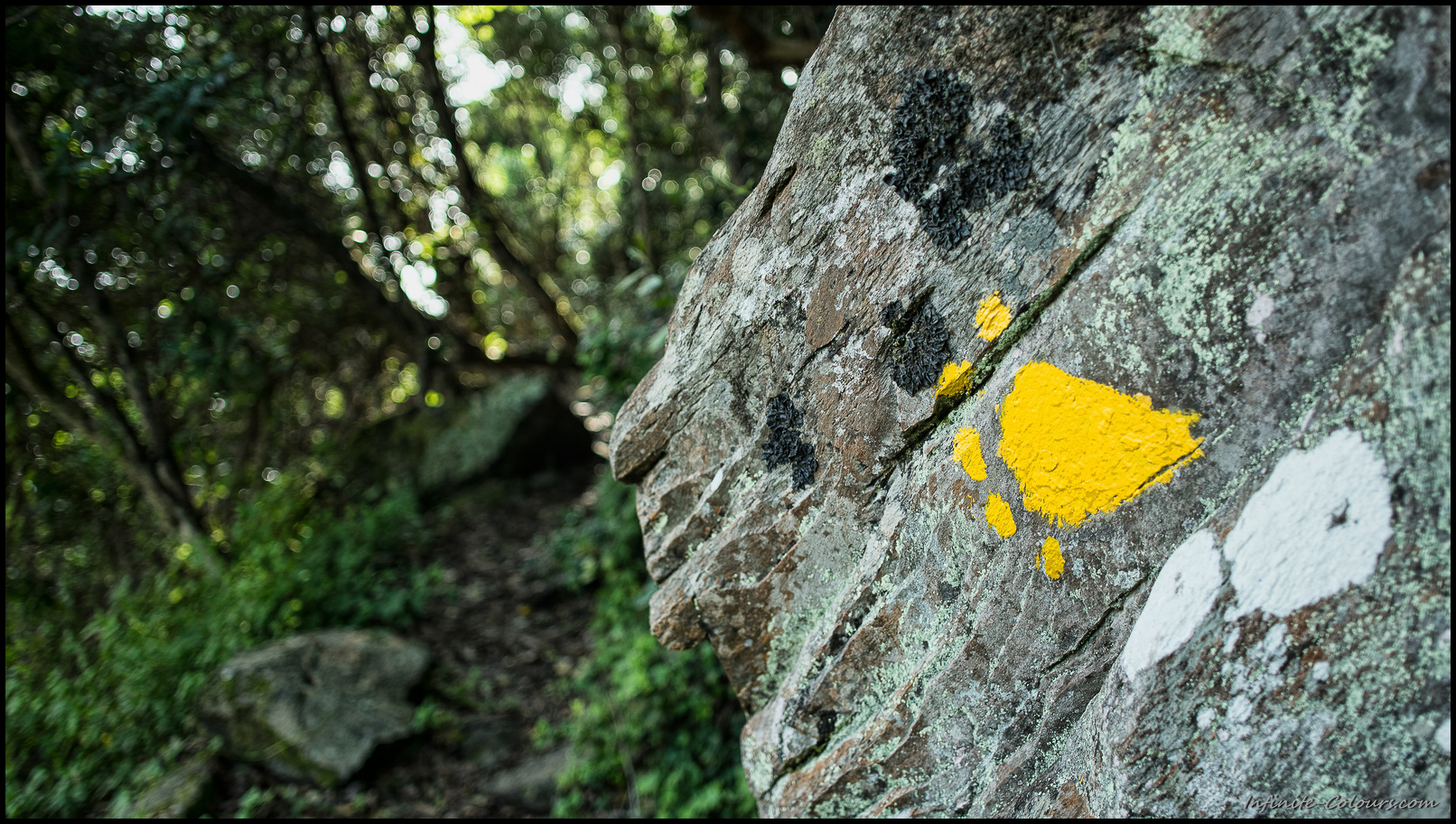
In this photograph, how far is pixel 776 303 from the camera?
6.76 ft

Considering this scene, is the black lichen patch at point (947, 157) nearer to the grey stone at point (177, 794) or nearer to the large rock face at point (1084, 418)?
the large rock face at point (1084, 418)

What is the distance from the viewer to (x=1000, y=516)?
1822 mm

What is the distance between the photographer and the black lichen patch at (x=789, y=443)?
2.11 meters

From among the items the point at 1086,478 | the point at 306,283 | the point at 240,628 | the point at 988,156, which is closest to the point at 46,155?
the point at 306,283

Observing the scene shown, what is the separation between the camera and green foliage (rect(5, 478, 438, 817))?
4.34 m

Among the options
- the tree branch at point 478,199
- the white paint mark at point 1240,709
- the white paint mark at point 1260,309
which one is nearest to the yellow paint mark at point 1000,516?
the white paint mark at point 1240,709

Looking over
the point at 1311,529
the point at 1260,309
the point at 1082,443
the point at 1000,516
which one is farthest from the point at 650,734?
the point at 1260,309

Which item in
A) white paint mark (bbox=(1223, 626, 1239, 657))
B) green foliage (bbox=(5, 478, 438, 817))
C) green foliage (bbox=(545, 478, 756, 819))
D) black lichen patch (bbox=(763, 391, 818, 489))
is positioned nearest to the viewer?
white paint mark (bbox=(1223, 626, 1239, 657))

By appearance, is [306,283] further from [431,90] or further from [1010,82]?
[1010,82]

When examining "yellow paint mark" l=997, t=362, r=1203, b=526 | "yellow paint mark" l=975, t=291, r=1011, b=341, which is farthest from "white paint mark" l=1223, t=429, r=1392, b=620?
"yellow paint mark" l=975, t=291, r=1011, b=341

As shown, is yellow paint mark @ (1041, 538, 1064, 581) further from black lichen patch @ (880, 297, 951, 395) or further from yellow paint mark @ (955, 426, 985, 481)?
black lichen patch @ (880, 297, 951, 395)

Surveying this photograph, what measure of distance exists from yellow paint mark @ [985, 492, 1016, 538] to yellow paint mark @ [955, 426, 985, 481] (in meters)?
0.07

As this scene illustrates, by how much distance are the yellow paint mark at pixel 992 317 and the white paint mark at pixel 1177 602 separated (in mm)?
677

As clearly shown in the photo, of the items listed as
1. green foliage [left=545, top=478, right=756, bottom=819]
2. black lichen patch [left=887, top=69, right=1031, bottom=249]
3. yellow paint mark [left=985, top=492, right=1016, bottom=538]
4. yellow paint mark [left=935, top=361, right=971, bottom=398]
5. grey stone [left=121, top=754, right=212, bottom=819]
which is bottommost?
green foliage [left=545, top=478, right=756, bottom=819]
